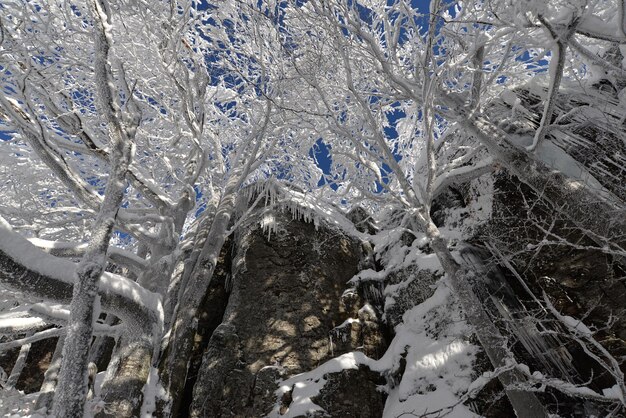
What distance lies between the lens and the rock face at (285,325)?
13.7 ft

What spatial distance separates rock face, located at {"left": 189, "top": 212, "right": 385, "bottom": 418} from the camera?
418cm

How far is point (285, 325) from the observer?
488cm

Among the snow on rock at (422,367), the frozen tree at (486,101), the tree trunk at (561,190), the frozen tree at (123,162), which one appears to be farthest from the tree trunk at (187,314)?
the tree trunk at (561,190)

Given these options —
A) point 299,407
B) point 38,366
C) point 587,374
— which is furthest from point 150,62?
point 587,374

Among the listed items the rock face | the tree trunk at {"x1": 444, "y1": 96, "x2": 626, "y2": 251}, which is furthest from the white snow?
the tree trunk at {"x1": 444, "y1": 96, "x2": 626, "y2": 251}

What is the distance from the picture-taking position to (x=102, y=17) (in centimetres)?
333

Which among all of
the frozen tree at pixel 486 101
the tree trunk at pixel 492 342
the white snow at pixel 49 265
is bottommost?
the tree trunk at pixel 492 342

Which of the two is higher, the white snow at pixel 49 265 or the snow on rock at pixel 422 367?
the white snow at pixel 49 265

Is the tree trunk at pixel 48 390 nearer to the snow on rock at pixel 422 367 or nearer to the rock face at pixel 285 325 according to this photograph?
the rock face at pixel 285 325

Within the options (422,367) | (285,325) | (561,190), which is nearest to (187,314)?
(285,325)

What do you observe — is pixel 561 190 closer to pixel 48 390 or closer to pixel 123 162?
pixel 123 162

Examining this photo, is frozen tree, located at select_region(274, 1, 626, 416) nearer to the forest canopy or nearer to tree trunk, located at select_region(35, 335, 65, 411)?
the forest canopy

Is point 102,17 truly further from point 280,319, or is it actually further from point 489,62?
point 489,62

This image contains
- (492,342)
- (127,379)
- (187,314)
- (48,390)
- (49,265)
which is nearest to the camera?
(49,265)
